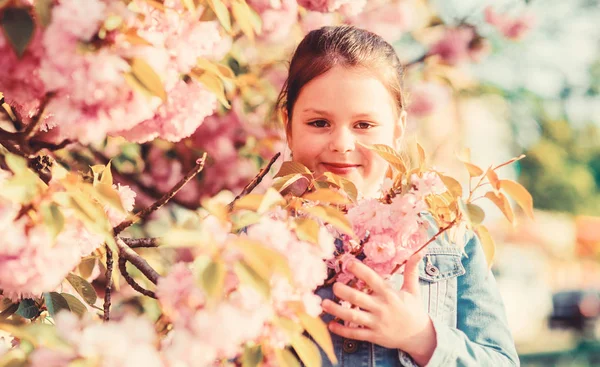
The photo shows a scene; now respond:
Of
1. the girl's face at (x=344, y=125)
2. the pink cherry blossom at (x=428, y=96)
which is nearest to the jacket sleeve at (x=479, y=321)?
the girl's face at (x=344, y=125)

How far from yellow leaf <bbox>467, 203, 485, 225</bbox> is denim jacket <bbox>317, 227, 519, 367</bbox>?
291mm

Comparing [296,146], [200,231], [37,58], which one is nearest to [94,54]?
[37,58]

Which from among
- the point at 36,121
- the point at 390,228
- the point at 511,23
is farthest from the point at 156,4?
the point at 511,23

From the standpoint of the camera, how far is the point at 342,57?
4.48 feet

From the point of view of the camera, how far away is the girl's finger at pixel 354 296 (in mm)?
1002

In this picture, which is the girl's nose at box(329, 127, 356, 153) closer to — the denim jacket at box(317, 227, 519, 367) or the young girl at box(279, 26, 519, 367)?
the young girl at box(279, 26, 519, 367)

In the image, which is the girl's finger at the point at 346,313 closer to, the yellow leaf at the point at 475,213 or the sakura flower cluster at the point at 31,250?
the yellow leaf at the point at 475,213

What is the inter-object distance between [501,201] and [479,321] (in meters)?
0.43

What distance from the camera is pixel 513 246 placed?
1387cm

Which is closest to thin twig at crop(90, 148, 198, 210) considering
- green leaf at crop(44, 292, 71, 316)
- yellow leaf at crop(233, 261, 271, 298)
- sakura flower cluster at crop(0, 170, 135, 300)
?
green leaf at crop(44, 292, 71, 316)

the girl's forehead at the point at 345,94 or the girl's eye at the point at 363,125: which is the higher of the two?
the girl's forehead at the point at 345,94

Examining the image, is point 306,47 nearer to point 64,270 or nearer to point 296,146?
point 296,146

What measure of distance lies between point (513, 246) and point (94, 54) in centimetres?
1392

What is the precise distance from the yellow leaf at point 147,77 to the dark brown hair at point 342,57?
60 centimetres
